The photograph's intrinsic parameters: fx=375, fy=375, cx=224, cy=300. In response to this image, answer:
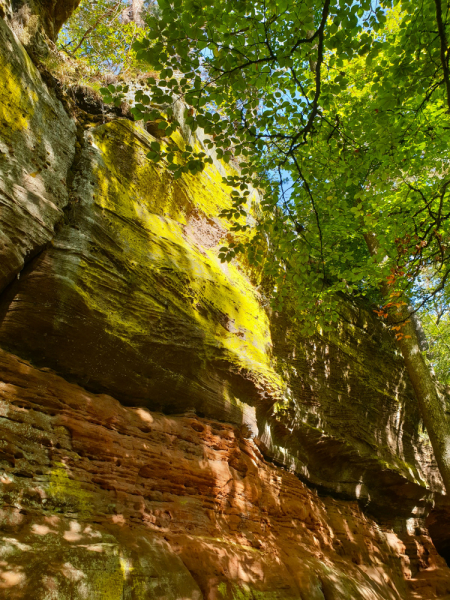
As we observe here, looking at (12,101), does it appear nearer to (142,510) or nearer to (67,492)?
(67,492)

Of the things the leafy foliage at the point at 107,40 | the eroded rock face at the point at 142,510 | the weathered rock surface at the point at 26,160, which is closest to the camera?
the eroded rock face at the point at 142,510

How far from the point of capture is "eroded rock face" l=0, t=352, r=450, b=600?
4328mm

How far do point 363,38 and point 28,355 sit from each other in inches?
263

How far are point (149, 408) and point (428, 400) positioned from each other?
904 centimetres

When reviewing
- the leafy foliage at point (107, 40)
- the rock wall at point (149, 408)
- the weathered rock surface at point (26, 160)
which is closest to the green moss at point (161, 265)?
the rock wall at point (149, 408)

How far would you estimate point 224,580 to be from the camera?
561cm

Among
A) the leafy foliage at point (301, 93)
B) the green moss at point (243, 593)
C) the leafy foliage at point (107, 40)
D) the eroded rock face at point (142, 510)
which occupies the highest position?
the leafy foliage at point (107, 40)

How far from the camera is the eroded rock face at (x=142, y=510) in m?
4.33

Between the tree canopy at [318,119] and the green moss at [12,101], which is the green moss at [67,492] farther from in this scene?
the green moss at [12,101]

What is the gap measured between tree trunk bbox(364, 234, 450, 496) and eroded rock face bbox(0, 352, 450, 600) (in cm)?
399

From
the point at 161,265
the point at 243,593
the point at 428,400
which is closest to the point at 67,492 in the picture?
the point at 243,593

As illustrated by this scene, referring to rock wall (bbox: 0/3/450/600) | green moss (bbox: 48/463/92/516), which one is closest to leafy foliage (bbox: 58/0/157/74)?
rock wall (bbox: 0/3/450/600)

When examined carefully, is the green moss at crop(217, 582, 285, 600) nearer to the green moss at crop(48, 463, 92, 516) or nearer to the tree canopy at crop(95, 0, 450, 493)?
the green moss at crop(48, 463, 92, 516)

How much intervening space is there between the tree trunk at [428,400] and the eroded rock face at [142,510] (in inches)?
157
